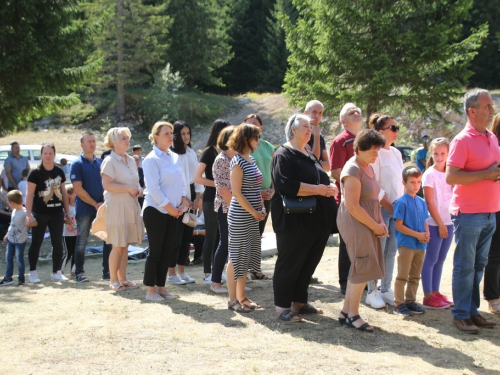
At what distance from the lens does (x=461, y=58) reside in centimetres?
2219

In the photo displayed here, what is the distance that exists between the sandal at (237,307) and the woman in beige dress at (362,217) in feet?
3.79

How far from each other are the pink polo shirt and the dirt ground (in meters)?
1.15

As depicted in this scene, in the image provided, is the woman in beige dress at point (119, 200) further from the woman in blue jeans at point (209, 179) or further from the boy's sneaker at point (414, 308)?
the boy's sneaker at point (414, 308)

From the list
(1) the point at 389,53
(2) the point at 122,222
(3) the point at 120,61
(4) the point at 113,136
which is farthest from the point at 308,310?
(3) the point at 120,61

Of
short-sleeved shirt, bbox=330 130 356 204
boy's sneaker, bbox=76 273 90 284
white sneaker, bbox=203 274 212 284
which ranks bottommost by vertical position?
boy's sneaker, bbox=76 273 90 284

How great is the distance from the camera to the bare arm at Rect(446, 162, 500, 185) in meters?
4.93

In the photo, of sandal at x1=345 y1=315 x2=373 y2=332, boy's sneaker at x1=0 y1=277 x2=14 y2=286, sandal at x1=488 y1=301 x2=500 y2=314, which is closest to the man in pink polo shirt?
sandal at x1=488 y1=301 x2=500 y2=314

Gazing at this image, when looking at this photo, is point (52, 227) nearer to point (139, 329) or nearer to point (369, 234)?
point (139, 329)

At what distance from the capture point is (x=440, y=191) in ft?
20.0

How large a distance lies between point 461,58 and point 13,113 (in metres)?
16.0

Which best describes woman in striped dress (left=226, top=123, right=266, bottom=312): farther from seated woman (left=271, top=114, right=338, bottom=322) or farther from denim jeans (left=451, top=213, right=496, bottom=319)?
denim jeans (left=451, top=213, right=496, bottom=319)

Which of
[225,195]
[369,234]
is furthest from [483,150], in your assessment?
[225,195]

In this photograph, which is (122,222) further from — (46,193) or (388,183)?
(388,183)

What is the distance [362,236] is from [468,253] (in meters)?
0.95
